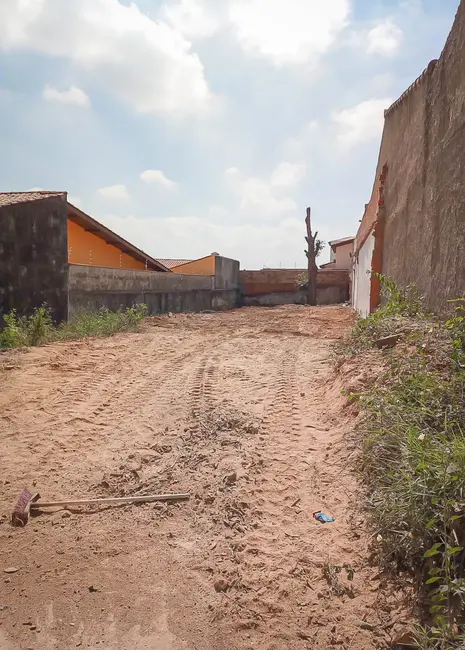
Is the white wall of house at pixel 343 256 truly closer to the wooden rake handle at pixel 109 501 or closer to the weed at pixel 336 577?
the wooden rake handle at pixel 109 501

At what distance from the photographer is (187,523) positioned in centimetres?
269

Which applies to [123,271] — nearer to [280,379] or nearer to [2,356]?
[2,356]

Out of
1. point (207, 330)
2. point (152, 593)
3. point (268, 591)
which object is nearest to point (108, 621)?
point (152, 593)

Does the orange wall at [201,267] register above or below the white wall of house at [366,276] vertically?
above

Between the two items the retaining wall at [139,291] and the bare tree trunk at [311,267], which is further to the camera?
the bare tree trunk at [311,267]

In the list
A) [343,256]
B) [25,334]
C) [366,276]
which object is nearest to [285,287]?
[343,256]

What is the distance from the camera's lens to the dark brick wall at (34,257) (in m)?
8.63

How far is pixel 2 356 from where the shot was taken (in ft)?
21.1

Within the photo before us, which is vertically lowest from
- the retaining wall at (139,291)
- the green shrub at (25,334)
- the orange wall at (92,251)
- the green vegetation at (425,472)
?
the green vegetation at (425,472)

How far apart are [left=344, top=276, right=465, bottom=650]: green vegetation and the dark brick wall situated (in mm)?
7640

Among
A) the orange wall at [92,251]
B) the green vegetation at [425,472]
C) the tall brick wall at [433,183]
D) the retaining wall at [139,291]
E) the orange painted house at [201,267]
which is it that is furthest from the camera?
the orange painted house at [201,267]

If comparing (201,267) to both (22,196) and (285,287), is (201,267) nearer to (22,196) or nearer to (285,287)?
(285,287)

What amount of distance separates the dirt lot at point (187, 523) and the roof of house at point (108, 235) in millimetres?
8735

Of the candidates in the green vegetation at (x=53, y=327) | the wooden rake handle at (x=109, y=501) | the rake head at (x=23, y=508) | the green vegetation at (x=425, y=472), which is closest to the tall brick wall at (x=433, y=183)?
the green vegetation at (x=425, y=472)
